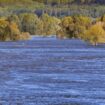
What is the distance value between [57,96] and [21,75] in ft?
45.7

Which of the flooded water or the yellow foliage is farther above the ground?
the flooded water

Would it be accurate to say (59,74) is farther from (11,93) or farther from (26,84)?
(11,93)

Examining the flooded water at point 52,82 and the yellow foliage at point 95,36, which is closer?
the flooded water at point 52,82

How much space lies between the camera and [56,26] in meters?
197

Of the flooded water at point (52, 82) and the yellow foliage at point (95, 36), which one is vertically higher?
the flooded water at point (52, 82)

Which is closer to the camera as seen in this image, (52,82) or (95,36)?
(52,82)

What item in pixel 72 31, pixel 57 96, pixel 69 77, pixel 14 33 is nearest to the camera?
pixel 57 96

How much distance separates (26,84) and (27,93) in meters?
5.27

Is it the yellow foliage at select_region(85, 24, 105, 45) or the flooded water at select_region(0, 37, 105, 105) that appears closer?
the flooded water at select_region(0, 37, 105, 105)

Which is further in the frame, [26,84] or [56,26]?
[56,26]

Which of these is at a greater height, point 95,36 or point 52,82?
point 52,82

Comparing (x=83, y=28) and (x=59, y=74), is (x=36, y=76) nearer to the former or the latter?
(x=59, y=74)

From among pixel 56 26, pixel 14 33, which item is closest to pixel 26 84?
pixel 14 33

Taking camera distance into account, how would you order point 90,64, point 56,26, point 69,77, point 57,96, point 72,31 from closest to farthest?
point 57,96 < point 69,77 < point 90,64 < point 72,31 < point 56,26
